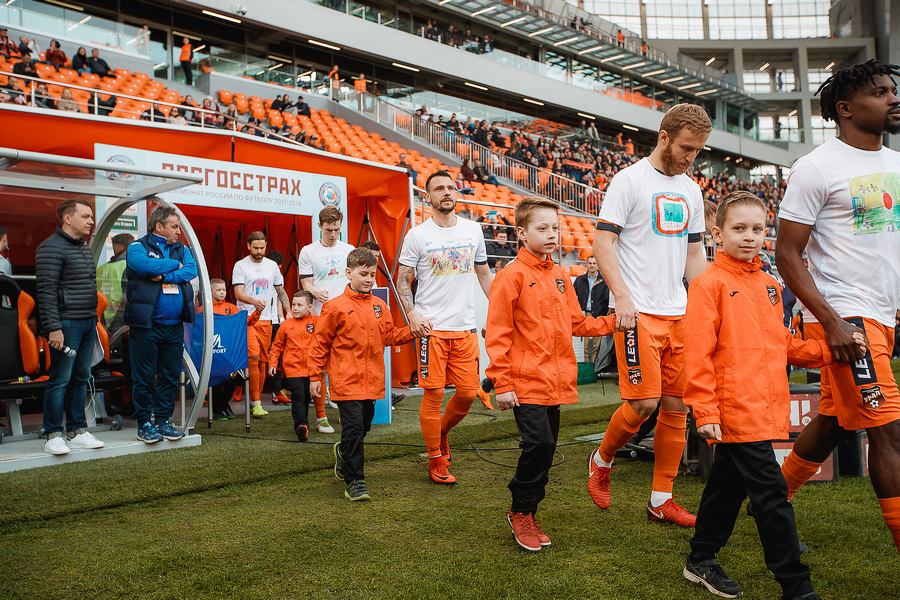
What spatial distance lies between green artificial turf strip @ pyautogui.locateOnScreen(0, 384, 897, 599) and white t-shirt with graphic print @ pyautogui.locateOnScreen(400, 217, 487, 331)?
1156mm

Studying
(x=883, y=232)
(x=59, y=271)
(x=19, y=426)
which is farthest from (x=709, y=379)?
(x=19, y=426)

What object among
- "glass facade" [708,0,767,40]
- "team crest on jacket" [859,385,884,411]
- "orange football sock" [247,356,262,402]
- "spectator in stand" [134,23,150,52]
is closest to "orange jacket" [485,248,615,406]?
"team crest on jacket" [859,385,884,411]

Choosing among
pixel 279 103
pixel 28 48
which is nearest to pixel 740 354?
pixel 28 48

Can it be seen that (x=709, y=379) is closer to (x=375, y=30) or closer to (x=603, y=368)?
(x=603, y=368)

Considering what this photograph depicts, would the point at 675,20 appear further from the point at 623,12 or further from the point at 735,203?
the point at 735,203

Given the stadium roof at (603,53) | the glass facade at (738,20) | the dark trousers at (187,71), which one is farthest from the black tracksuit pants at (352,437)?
the glass facade at (738,20)

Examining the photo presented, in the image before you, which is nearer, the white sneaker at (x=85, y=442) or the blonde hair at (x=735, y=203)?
the blonde hair at (x=735, y=203)

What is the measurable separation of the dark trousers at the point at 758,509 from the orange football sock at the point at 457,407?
227 cm

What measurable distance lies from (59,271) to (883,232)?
18.7 ft

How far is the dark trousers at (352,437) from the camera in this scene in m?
4.59

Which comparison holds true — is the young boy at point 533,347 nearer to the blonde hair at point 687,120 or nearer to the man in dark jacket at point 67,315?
the blonde hair at point 687,120

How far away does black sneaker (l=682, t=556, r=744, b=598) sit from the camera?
2.83 m

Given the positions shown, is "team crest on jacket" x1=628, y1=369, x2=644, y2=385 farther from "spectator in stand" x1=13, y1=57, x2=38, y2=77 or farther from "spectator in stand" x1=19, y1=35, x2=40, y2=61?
"spectator in stand" x1=19, y1=35, x2=40, y2=61

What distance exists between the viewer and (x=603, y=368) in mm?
4418
